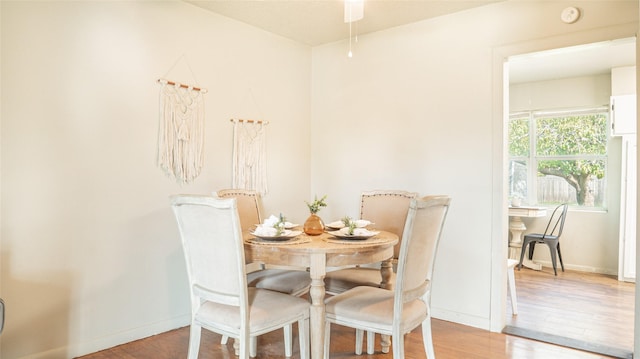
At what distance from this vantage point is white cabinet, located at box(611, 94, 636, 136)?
14.6 feet

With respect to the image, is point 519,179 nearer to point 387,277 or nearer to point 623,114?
point 623,114

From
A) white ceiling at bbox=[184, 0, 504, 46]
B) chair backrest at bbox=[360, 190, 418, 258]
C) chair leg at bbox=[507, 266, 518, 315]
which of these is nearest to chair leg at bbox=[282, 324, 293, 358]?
chair backrest at bbox=[360, 190, 418, 258]

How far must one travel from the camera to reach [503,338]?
286 cm

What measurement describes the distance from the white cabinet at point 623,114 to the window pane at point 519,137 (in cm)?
104

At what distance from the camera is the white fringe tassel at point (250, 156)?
3.40 m

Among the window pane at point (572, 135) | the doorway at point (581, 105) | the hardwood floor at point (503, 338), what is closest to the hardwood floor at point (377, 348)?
the hardwood floor at point (503, 338)

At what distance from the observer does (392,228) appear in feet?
9.81

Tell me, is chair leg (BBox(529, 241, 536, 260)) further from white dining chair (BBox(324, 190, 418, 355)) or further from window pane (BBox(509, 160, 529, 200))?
white dining chair (BBox(324, 190, 418, 355))

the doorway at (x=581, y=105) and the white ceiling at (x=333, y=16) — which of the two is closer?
the white ceiling at (x=333, y=16)

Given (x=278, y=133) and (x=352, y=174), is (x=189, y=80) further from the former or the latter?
(x=352, y=174)

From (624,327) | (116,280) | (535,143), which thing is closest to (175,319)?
(116,280)

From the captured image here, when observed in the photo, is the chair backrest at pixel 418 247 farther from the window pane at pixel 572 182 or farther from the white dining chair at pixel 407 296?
the window pane at pixel 572 182

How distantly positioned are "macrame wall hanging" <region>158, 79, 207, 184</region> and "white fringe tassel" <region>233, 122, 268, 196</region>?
35 centimetres

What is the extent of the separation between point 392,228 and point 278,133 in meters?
1.51
